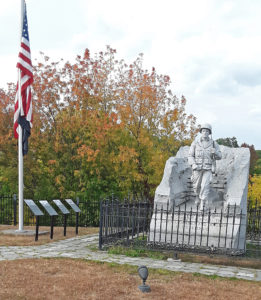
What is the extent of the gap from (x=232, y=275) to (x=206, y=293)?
1436 millimetres

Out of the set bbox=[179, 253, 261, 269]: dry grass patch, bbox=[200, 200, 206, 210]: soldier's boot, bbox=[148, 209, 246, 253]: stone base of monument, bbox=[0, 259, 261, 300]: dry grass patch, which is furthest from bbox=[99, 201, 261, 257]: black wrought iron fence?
bbox=[0, 259, 261, 300]: dry grass patch

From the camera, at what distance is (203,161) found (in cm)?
880

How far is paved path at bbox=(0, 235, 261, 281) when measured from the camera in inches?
270

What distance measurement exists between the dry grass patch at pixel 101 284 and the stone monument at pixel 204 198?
1.84m

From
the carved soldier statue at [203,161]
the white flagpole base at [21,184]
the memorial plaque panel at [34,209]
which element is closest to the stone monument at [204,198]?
the carved soldier statue at [203,161]

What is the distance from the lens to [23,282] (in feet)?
18.8

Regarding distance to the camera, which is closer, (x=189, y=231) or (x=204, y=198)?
(x=189, y=231)

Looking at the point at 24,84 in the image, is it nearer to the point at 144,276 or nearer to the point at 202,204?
the point at 202,204

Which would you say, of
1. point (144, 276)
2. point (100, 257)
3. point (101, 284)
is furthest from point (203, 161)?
point (101, 284)

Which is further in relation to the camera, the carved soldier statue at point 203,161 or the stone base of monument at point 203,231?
the carved soldier statue at point 203,161

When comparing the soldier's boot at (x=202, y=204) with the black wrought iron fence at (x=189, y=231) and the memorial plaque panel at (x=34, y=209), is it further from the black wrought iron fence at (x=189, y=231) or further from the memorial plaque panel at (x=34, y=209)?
the memorial plaque panel at (x=34, y=209)

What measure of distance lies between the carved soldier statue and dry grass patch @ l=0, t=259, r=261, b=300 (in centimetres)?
289

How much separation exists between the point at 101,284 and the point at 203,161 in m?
4.29

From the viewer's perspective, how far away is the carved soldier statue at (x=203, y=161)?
8.80 meters
